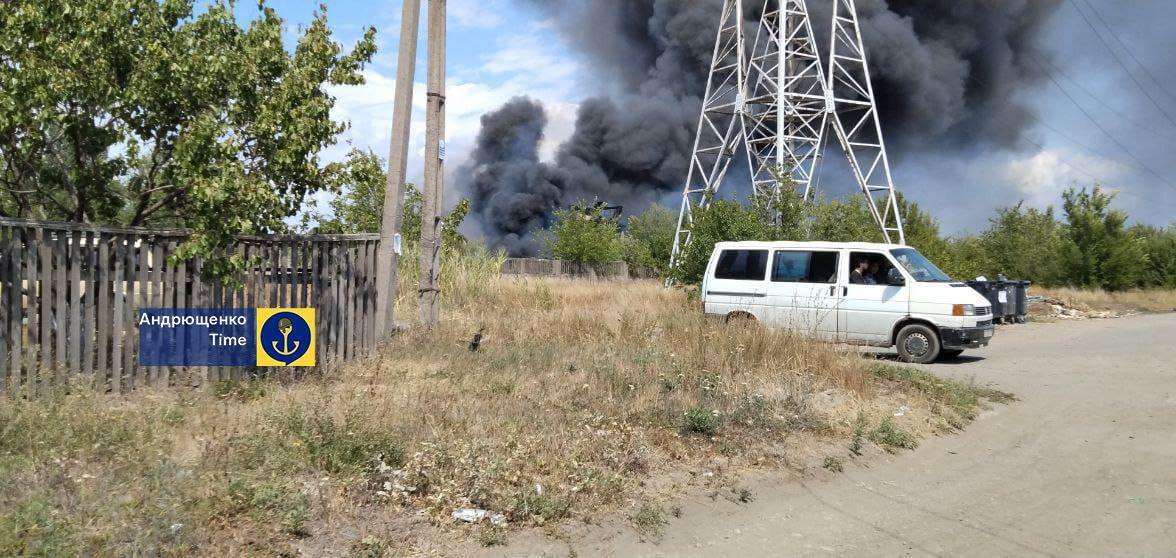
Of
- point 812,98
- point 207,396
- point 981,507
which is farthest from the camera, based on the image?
point 812,98

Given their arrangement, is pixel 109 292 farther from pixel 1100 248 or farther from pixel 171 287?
pixel 1100 248

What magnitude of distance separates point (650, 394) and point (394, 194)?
13.5ft

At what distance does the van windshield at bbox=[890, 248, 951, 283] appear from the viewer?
13797 mm

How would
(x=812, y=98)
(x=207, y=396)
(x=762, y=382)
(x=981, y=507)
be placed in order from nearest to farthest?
1. (x=981, y=507)
2. (x=207, y=396)
3. (x=762, y=382)
4. (x=812, y=98)

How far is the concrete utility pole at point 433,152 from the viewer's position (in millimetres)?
11484

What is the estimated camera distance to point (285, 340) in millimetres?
8422

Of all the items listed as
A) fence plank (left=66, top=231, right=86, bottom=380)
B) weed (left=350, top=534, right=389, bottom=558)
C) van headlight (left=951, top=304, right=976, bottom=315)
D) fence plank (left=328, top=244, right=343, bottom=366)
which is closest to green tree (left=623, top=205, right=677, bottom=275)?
van headlight (left=951, top=304, right=976, bottom=315)

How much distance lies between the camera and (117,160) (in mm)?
8273

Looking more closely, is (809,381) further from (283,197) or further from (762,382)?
Answer: (283,197)

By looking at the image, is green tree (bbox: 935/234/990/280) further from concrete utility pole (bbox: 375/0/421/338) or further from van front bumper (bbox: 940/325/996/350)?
concrete utility pole (bbox: 375/0/421/338)

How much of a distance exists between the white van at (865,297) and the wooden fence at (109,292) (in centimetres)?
706

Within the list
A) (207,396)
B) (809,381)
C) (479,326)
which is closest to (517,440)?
(207,396)

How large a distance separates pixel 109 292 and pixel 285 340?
162cm

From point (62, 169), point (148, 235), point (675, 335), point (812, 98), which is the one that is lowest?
point (675, 335)
